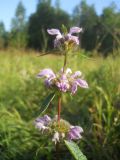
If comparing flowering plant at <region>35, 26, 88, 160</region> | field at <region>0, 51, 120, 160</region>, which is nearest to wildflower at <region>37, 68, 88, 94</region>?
flowering plant at <region>35, 26, 88, 160</region>

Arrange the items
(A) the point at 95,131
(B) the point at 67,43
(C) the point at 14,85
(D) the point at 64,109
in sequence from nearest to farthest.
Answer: (B) the point at 67,43, (A) the point at 95,131, (D) the point at 64,109, (C) the point at 14,85

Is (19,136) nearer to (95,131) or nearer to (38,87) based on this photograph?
(95,131)

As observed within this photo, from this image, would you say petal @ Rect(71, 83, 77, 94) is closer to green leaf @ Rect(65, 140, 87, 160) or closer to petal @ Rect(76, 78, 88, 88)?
petal @ Rect(76, 78, 88, 88)

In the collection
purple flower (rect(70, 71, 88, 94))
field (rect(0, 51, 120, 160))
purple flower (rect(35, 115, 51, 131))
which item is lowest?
field (rect(0, 51, 120, 160))

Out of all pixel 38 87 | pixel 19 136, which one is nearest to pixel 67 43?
pixel 19 136

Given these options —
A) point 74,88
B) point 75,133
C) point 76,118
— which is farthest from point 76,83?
point 76,118

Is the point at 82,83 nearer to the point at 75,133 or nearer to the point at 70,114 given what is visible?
the point at 75,133

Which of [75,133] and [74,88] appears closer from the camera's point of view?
[74,88]

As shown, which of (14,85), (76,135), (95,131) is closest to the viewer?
(76,135)
